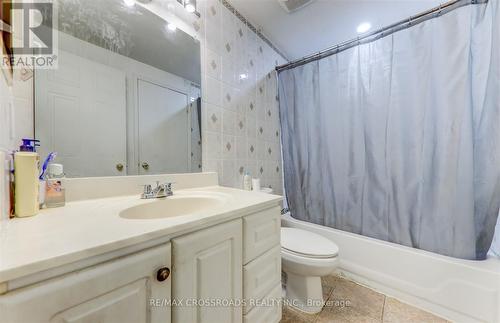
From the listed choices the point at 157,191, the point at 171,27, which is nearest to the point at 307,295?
the point at 157,191

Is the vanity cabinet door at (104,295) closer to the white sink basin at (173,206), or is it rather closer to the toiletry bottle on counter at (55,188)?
the white sink basin at (173,206)

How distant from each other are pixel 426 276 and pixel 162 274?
1.53 meters

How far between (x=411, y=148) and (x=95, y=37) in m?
1.85

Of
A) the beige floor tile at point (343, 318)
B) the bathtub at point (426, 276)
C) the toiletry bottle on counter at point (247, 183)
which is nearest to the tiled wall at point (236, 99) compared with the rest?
the toiletry bottle on counter at point (247, 183)

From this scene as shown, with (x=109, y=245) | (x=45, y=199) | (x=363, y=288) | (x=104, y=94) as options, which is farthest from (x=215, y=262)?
(x=363, y=288)

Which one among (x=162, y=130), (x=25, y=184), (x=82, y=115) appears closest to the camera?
(x=25, y=184)

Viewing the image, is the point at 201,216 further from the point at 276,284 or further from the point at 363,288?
the point at 363,288

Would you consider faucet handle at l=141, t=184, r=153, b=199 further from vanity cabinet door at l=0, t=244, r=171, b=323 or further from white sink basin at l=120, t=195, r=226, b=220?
vanity cabinet door at l=0, t=244, r=171, b=323

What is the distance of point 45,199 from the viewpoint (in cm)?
65

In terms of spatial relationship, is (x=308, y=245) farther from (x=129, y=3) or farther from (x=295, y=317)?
(x=129, y=3)

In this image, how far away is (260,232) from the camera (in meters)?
0.81

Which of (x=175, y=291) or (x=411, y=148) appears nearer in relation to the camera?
(x=175, y=291)

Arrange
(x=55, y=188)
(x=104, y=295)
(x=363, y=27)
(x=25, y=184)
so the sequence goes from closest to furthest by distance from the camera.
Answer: (x=104, y=295) → (x=25, y=184) → (x=55, y=188) → (x=363, y=27)

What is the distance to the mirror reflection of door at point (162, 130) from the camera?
969 mm
